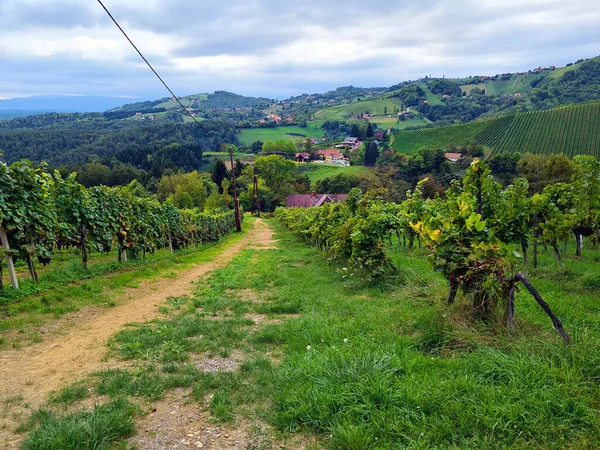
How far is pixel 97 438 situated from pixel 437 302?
4886 mm

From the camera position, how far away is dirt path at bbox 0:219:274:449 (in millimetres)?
3752

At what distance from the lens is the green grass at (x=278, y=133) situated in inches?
5551

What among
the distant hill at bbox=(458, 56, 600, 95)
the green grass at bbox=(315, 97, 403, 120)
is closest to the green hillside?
the green grass at bbox=(315, 97, 403, 120)

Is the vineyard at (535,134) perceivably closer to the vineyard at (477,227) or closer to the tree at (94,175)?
the vineyard at (477,227)

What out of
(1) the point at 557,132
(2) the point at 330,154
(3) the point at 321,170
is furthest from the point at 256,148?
(1) the point at 557,132

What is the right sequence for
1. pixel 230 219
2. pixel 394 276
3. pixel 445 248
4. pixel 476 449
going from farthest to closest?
1. pixel 230 219
2. pixel 394 276
3. pixel 445 248
4. pixel 476 449

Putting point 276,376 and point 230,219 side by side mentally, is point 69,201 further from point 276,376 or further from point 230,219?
point 230,219

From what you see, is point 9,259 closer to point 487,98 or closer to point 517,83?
point 487,98

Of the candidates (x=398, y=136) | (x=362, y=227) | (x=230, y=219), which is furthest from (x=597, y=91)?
(x=362, y=227)

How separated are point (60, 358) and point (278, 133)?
151 metres

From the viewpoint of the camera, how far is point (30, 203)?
7.84 meters

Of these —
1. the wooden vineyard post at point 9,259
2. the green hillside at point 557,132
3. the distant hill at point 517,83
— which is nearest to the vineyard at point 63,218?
the wooden vineyard post at point 9,259

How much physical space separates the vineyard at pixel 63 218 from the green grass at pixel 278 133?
126965 millimetres

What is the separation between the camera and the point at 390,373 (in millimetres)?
3777
